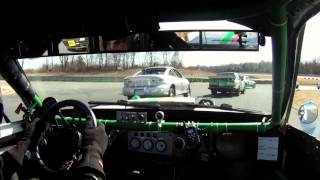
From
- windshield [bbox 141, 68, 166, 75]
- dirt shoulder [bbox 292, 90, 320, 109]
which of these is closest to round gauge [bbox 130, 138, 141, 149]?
windshield [bbox 141, 68, 166, 75]

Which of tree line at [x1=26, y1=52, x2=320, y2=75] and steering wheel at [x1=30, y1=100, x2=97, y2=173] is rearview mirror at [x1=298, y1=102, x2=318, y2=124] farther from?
steering wheel at [x1=30, y1=100, x2=97, y2=173]

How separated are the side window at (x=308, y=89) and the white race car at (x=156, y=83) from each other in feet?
3.34

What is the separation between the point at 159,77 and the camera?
4789 mm

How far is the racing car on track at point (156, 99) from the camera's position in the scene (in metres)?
4.13

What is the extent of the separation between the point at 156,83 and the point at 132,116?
1.29ft

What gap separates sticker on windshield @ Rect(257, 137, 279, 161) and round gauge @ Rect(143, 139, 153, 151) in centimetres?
104

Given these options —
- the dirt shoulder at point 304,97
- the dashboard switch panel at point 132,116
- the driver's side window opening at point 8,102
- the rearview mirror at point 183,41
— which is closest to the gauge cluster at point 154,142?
the dashboard switch panel at point 132,116

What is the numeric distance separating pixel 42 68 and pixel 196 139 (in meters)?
1.81

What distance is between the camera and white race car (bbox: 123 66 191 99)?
15.6 ft

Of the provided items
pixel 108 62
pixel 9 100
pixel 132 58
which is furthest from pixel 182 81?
pixel 9 100

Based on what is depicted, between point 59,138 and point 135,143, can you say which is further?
point 135,143

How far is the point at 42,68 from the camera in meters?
5.37

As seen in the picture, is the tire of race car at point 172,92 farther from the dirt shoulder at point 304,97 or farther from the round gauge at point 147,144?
the dirt shoulder at point 304,97

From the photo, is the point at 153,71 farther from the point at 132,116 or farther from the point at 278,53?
the point at 278,53
